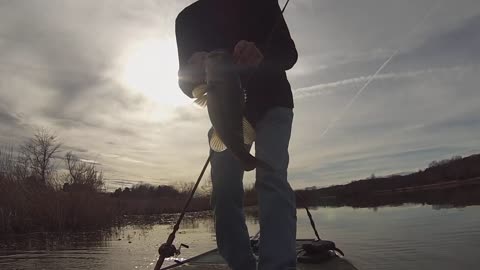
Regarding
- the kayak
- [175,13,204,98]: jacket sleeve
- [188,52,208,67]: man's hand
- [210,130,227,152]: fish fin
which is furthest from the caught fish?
the kayak

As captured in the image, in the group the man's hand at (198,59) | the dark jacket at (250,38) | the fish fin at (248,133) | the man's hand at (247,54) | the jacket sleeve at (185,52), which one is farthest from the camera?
Answer: the jacket sleeve at (185,52)

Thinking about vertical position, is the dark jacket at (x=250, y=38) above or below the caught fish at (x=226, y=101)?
above

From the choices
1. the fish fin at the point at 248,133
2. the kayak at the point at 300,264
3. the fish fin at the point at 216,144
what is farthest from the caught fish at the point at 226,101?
the kayak at the point at 300,264

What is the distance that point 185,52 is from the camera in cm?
343

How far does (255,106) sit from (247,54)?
1.28 feet

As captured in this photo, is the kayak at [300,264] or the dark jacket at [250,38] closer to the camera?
the dark jacket at [250,38]

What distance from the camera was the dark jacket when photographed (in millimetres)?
2959

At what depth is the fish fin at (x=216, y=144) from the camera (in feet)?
9.66

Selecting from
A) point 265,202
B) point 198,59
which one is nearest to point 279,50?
point 198,59

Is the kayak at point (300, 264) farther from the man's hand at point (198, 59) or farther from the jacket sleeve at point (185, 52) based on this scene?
the man's hand at point (198, 59)

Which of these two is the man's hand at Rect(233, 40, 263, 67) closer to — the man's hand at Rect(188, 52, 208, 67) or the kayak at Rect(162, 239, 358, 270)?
the man's hand at Rect(188, 52, 208, 67)

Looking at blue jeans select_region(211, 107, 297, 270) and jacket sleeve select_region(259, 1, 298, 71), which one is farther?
jacket sleeve select_region(259, 1, 298, 71)

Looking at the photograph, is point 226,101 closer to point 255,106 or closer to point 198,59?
point 255,106

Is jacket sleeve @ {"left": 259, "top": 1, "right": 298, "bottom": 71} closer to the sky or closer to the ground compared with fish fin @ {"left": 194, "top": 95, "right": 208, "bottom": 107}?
closer to the sky
